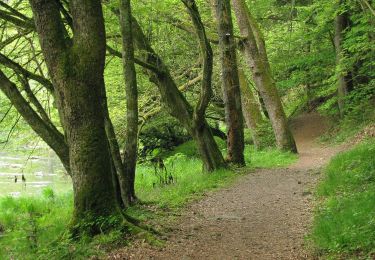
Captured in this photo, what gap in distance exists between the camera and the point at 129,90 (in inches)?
353

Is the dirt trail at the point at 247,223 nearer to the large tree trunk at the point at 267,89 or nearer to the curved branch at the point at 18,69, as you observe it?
the curved branch at the point at 18,69

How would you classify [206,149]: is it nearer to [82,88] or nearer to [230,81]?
[230,81]

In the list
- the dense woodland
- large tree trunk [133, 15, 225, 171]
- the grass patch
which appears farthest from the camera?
large tree trunk [133, 15, 225, 171]

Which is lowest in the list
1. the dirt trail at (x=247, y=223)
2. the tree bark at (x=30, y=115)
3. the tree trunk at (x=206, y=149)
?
the dirt trail at (x=247, y=223)

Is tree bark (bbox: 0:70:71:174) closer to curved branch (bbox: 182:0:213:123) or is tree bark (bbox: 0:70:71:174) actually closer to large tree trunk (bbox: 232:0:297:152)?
curved branch (bbox: 182:0:213:123)

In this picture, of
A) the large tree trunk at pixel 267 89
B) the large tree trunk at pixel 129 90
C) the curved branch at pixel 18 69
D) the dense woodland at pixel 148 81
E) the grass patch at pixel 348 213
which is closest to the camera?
the grass patch at pixel 348 213

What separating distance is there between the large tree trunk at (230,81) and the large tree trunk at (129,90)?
502cm

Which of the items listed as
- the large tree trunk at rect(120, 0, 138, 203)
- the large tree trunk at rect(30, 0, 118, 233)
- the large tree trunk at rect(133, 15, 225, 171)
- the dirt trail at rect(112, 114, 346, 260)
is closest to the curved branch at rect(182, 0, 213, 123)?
the large tree trunk at rect(133, 15, 225, 171)

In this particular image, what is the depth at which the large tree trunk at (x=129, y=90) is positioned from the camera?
880cm

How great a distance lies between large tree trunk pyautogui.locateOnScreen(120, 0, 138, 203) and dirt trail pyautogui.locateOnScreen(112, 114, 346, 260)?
1569 mm

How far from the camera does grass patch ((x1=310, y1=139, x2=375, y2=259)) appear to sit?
497 centimetres

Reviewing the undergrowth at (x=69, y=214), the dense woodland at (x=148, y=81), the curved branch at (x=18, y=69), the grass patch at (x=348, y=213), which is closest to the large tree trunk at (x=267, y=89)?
the dense woodland at (x=148, y=81)

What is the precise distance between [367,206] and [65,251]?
4079 mm

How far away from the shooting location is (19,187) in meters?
22.4
